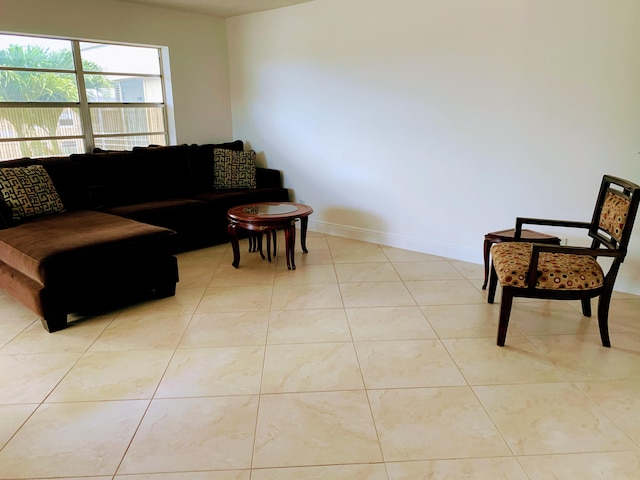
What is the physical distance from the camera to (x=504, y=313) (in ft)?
8.38

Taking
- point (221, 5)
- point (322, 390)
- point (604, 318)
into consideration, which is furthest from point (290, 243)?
point (221, 5)

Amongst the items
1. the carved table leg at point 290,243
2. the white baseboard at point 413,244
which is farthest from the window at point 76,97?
the carved table leg at point 290,243

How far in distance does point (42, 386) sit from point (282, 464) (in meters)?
1.35

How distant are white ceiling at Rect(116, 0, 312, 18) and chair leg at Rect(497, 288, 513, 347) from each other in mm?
3636

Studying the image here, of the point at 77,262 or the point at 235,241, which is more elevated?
the point at 77,262

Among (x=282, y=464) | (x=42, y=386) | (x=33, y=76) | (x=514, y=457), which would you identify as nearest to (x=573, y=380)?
(x=514, y=457)

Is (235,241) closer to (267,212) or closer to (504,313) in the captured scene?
(267,212)

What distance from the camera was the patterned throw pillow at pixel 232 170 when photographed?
512 centimetres

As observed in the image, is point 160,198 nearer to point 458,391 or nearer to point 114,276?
point 114,276

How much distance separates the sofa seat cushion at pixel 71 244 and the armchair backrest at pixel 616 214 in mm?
2843

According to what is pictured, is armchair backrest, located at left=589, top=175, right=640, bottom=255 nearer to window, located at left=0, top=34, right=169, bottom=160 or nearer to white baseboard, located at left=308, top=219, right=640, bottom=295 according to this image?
white baseboard, located at left=308, top=219, right=640, bottom=295

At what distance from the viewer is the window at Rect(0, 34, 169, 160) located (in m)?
4.12

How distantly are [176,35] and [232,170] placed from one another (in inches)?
63.5

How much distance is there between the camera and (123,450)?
1.83m
